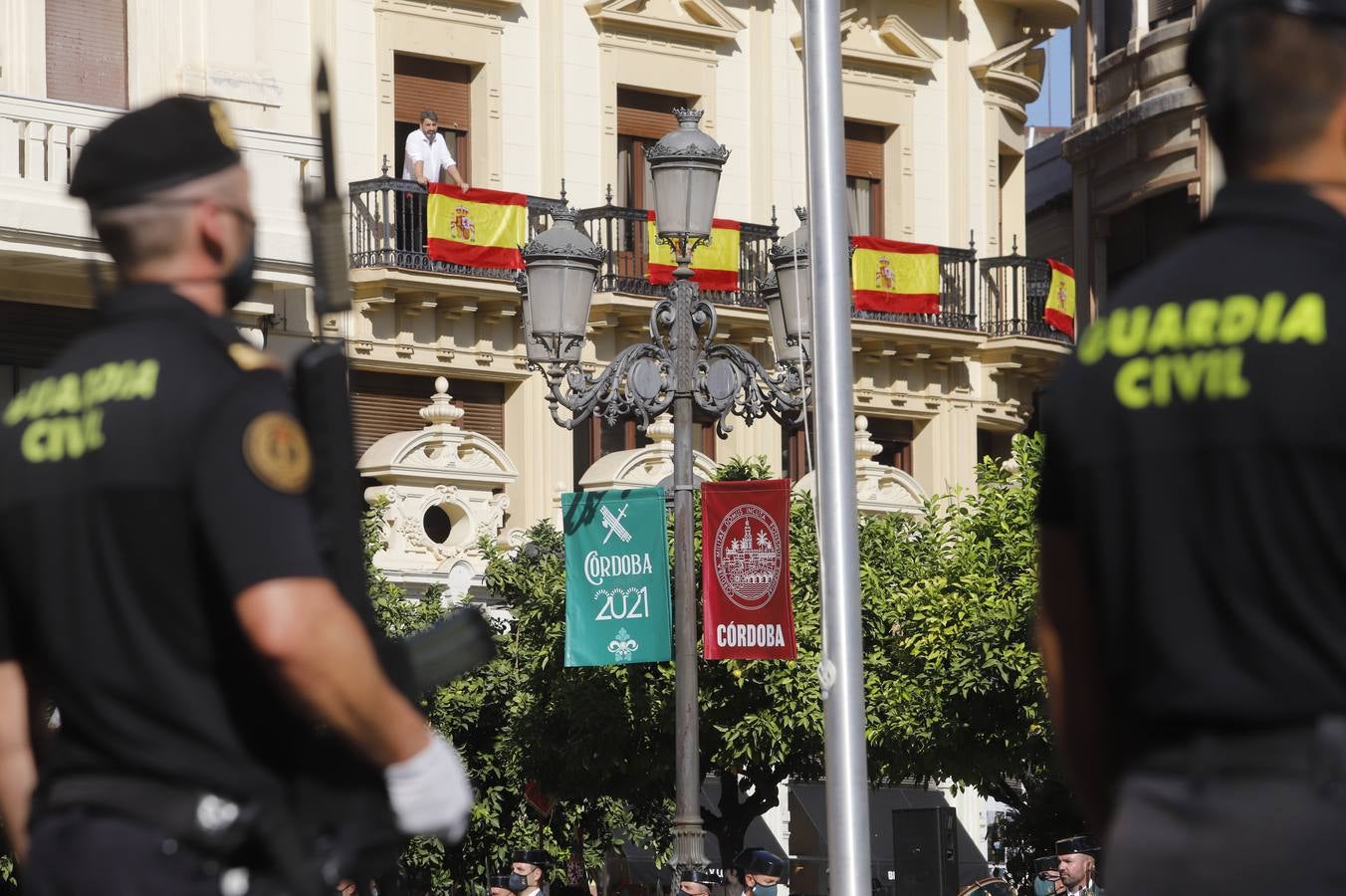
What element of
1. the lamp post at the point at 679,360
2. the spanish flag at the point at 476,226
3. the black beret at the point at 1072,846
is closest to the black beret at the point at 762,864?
the lamp post at the point at 679,360

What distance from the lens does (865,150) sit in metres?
31.2

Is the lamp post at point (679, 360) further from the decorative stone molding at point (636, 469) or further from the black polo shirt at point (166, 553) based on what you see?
the black polo shirt at point (166, 553)

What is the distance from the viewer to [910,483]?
83.9 ft

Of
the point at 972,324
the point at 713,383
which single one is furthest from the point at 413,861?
the point at 972,324

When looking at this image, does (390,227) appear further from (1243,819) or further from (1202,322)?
(1243,819)

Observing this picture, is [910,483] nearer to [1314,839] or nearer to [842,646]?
[842,646]

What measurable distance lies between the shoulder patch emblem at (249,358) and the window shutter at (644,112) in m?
25.7

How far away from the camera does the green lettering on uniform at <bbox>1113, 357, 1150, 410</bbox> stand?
3137 millimetres

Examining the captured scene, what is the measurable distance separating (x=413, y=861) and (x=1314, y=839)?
1794 cm

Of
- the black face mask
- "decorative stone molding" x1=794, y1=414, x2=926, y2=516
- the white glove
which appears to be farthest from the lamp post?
the white glove

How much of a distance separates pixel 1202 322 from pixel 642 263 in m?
24.8

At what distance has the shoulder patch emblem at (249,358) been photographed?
140 inches

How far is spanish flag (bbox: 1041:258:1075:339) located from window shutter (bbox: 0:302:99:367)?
12.8 m

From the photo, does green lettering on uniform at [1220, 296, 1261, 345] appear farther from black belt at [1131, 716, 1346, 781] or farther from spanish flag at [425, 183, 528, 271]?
spanish flag at [425, 183, 528, 271]
